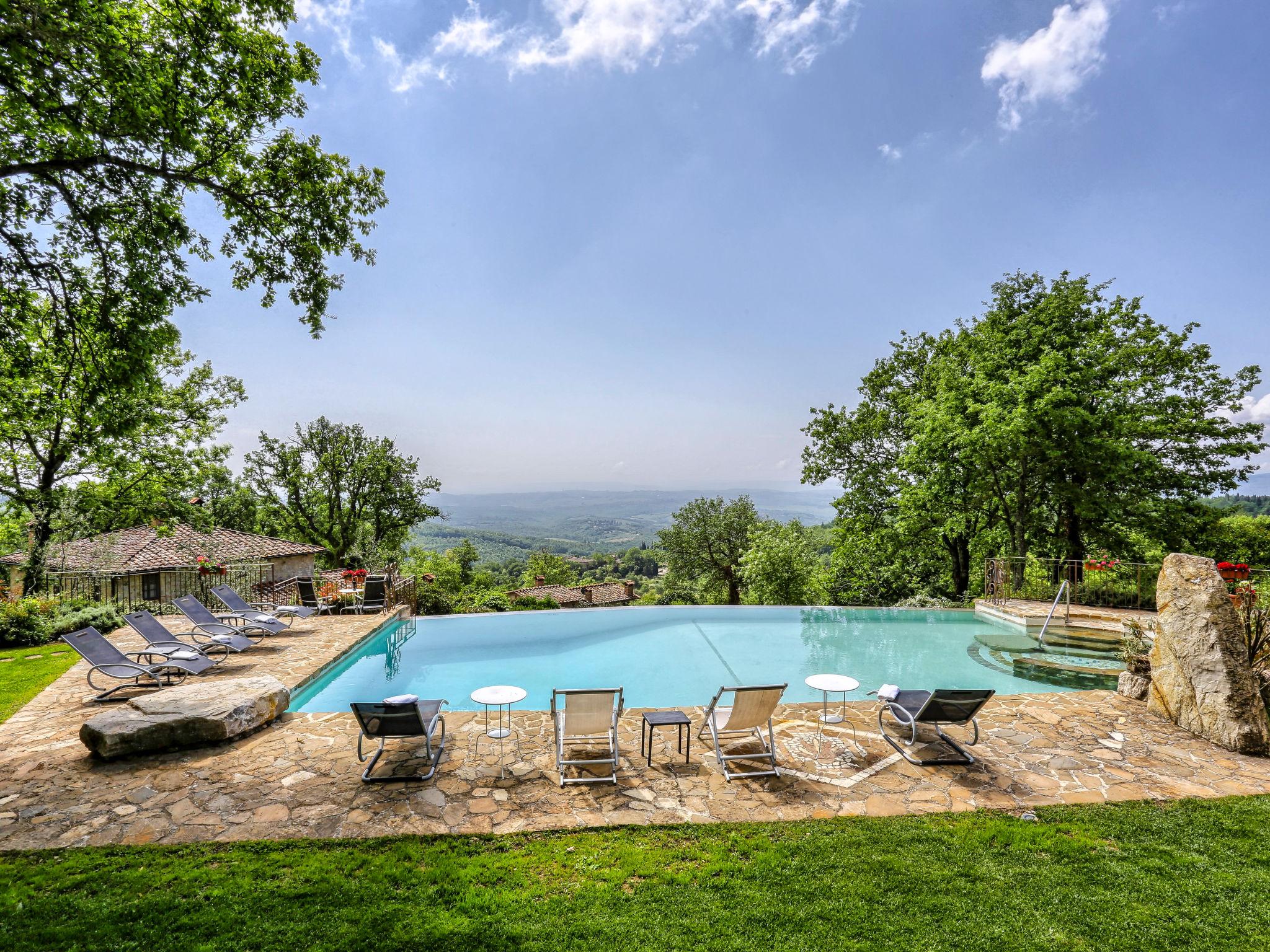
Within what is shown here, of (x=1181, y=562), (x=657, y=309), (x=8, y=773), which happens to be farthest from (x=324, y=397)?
(x=1181, y=562)

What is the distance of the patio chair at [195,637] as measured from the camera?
8.68 m

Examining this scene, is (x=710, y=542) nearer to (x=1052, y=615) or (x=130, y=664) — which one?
(x=1052, y=615)

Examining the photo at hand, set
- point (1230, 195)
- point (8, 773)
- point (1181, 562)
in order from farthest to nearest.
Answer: point (1230, 195), point (1181, 562), point (8, 773)

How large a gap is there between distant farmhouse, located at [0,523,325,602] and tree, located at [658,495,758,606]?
60.1 feet

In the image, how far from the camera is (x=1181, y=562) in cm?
640

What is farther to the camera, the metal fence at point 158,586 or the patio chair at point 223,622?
the metal fence at point 158,586

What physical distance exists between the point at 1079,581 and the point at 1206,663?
10738 mm

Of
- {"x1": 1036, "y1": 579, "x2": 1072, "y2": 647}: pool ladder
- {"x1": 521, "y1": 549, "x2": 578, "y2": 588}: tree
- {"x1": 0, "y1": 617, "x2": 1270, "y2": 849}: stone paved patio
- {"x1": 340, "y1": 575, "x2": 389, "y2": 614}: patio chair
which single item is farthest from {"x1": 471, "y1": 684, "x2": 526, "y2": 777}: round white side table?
{"x1": 521, "y1": 549, "x2": 578, "y2": 588}: tree

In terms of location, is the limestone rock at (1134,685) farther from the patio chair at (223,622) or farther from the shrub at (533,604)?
the patio chair at (223,622)

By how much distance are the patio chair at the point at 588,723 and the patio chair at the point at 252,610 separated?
8.91 m

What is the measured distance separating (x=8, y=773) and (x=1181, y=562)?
13.1 m

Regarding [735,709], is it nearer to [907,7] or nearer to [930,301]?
[907,7]

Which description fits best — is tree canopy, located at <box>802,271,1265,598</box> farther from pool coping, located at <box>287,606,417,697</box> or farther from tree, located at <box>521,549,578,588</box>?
tree, located at <box>521,549,578,588</box>

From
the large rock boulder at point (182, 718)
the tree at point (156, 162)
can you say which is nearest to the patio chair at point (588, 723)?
the large rock boulder at point (182, 718)
